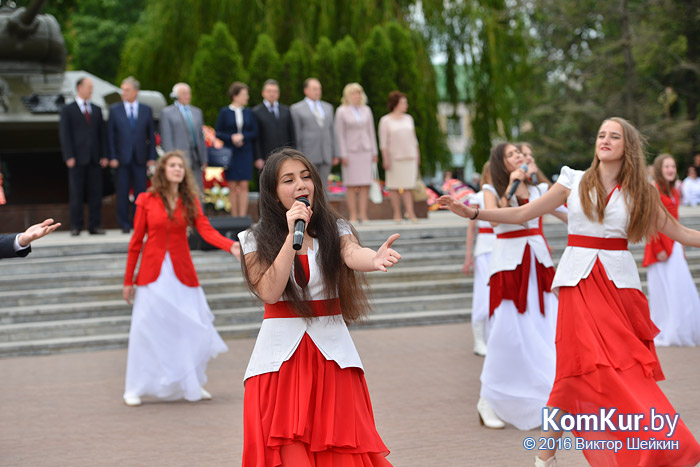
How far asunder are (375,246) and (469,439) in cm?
750

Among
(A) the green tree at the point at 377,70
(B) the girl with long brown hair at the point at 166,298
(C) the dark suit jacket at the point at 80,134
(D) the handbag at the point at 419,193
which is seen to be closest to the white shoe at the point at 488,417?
(B) the girl with long brown hair at the point at 166,298

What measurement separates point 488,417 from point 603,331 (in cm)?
168

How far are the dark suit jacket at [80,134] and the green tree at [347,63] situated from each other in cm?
866

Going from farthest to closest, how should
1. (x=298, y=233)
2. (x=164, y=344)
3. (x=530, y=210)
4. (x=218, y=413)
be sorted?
(x=164, y=344)
(x=218, y=413)
(x=530, y=210)
(x=298, y=233)

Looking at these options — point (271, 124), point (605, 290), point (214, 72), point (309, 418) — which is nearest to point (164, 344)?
point (605, 290)

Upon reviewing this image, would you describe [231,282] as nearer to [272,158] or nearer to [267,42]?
[272,158]

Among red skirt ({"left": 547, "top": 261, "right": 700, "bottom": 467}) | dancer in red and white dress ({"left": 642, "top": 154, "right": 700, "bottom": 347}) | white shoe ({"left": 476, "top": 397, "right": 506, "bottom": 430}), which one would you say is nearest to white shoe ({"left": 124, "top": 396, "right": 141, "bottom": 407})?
white shoe ({"left": 476, "top": 397, "right": 506, "bottom": 430})

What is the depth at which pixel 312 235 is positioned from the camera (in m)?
4.20

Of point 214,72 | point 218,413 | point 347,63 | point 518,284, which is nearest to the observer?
point 518,284

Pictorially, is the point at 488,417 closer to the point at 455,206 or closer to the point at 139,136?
the point at 455,206

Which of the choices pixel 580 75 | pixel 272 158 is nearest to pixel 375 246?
pixel 272 158

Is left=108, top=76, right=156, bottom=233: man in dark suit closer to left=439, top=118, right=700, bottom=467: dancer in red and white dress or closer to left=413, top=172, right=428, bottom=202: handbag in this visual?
left=413, top=172, right=428, bottom=202: handbag

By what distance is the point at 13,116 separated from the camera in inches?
661

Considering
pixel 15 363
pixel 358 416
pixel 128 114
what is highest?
pixel 128 114
